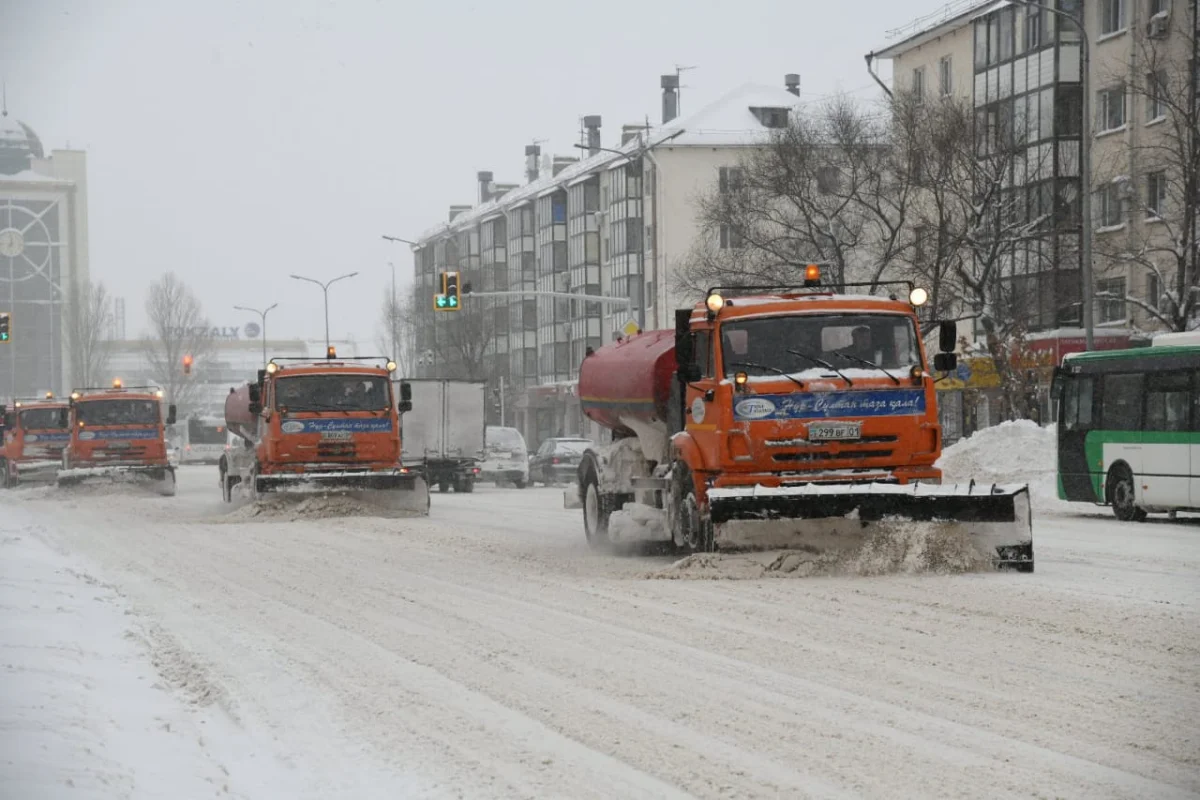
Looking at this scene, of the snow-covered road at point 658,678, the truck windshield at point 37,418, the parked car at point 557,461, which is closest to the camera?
the snow-covered road at point 658,678

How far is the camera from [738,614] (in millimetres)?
13086

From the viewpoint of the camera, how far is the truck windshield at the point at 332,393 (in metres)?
29.5

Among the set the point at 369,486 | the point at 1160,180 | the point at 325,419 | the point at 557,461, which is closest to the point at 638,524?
the point at 369,486

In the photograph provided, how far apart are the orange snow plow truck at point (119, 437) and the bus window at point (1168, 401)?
22484 mm

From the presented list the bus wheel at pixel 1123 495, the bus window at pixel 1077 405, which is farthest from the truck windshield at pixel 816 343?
the bus window at pixel 1077 405

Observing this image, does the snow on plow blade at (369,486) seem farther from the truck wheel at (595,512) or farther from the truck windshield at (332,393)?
the truck wheel at (595,512)

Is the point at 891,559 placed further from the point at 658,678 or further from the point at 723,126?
the point at 723,126

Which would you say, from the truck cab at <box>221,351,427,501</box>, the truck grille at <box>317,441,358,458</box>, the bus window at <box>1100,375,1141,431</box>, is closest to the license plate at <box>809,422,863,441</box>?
the bus window at <box>1100,375,1141,431</box>

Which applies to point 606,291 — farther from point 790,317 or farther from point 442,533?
point 790,317

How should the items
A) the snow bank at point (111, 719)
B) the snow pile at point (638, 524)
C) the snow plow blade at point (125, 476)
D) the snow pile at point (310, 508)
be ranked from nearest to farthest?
1. the snow bank at point (111, 719)
2. the snow pile at point (638, 524)
3. the snow pile at point (310, 508)
4. the snow plow blade at point (125, 476)

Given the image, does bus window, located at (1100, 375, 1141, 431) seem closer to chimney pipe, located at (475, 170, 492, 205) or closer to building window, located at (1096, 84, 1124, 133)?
building window, located at (1096, 84, 1124, 133)

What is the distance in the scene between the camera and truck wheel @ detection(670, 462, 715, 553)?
55.7ft

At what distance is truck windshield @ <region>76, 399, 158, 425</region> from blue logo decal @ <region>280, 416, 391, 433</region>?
13233mm

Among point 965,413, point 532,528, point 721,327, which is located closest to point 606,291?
point 965,413
